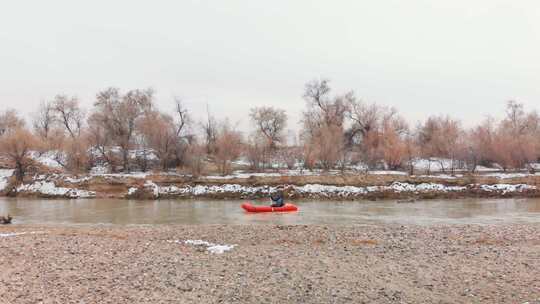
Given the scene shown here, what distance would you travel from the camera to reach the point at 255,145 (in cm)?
5431

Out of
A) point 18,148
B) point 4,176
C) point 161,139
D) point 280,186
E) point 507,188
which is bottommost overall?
point 507,188

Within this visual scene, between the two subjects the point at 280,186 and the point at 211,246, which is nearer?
the point at 211,246

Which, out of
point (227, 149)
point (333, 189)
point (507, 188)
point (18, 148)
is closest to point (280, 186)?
point (333, 189)

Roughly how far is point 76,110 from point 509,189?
68.5 m

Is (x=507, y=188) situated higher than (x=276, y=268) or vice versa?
(x=507, y=188)

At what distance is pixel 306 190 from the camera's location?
3988cm

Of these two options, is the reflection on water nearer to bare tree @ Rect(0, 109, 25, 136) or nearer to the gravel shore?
the gravel shore

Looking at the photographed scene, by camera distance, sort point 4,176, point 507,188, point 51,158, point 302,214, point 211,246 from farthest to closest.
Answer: point 51,158 → point 4,176 → point 507,188 → point 302,214 → point 211,246

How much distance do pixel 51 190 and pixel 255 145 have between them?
2414 cm

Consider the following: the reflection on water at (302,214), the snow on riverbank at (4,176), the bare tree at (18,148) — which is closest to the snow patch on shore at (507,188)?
the reflection on water at (302,214)

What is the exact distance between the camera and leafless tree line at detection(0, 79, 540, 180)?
51156mm

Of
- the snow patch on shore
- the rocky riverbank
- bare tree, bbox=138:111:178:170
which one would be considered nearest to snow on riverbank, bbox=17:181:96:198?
the rocky riverbank

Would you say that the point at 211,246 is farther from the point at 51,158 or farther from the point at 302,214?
the point at 51,158

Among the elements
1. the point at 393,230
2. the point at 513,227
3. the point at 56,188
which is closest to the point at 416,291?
the point at 393,230
